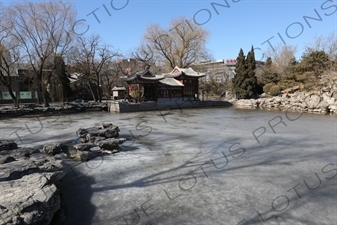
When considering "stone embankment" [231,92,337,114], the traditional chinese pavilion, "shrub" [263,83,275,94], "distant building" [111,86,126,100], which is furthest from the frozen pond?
"distant building" [111,86,126,100]

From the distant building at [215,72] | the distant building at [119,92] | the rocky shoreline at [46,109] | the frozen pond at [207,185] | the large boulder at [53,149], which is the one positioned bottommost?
the frozen pond at [207,185]

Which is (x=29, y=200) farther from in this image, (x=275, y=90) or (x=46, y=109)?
(x=275, y=90)

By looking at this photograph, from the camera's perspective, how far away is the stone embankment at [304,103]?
14567 millimetres

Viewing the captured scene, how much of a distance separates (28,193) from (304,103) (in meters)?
16.8

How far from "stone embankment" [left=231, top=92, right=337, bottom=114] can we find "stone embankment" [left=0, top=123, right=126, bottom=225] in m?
13.7

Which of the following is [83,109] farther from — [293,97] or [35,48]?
[293,97]

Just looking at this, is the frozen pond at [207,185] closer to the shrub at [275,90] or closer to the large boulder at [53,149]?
the large boulder at [53,149]

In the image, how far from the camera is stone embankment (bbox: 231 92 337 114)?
14567mm

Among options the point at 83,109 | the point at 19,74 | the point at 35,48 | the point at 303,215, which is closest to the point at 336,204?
the point at 303,215

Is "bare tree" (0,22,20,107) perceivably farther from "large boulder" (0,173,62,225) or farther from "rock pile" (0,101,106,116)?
"large boulder" (0,173,62,225)

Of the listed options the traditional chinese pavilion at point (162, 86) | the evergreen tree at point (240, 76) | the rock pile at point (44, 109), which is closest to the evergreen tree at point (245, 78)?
the evergreen tree at point (240, 76)

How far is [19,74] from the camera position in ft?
75.9

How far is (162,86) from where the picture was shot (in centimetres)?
2070

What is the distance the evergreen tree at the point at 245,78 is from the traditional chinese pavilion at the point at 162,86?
3721mm
